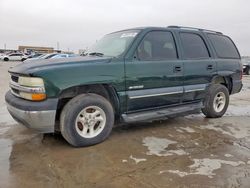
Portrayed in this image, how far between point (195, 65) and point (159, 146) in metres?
2.00

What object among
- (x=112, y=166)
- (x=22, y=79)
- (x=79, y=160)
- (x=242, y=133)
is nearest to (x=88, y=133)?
(x=79, y=160)

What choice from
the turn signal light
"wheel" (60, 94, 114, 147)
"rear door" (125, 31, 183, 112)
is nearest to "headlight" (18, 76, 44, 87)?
the turn signal light

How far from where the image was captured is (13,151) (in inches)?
159

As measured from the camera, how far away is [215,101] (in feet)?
20.6

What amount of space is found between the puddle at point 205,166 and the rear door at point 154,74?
4.72 feet

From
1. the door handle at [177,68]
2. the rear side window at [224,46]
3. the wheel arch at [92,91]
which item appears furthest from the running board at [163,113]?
the rear side window at [224,46]

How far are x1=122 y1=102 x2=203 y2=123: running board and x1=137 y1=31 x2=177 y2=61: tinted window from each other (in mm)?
945

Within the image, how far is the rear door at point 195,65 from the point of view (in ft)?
17.7

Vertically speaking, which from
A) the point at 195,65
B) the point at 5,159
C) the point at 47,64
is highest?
the point at 47,64

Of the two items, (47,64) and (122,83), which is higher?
(47,64)

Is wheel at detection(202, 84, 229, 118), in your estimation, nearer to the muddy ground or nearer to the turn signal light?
the muddy ground

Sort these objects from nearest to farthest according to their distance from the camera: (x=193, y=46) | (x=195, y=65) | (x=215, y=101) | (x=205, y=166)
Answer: (x=205, y=166) < (x=195, y=65) < (x=193, y=46) < (x=215, y=101)

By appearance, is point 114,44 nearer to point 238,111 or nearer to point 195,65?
point 195,65

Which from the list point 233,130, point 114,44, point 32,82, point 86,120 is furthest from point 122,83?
point 233,130
